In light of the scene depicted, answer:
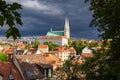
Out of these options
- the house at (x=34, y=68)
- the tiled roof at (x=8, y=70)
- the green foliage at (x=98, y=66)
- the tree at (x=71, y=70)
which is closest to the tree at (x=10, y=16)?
the green foliage at (x=98, y=66)

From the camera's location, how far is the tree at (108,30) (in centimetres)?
1631

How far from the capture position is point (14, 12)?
11.1 ft

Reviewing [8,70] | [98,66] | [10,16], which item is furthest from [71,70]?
[10,16]

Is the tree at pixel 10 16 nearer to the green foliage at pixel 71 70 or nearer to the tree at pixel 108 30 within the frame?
the tree at pixel 108 30

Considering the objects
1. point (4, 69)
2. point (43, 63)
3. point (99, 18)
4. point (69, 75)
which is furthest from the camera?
point (43, 63)

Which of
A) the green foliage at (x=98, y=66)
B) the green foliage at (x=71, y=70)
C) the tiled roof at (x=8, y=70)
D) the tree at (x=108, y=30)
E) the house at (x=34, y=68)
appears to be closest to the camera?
the tree at (x=108, y=30)

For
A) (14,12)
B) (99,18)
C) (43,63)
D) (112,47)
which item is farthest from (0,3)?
(43,63)

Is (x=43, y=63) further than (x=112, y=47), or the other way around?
(x=43, y=63)

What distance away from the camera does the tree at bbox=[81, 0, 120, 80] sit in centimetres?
1631

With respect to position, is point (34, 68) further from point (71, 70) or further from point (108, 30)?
point (108, 30)

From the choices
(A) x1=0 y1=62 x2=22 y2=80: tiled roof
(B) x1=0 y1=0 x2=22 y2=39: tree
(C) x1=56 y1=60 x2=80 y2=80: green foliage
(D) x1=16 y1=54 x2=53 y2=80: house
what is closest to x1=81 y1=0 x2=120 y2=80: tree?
(C) x1=56 y1=60 x2=80 y2=80: green foliage

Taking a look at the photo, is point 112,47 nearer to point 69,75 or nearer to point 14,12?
point 69,75

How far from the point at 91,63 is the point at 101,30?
2.12 metres

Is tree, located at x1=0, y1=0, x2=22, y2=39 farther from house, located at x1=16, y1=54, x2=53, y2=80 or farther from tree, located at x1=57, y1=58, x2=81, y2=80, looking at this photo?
house, located at x1=16, y1=54, x2=53, y2=80
